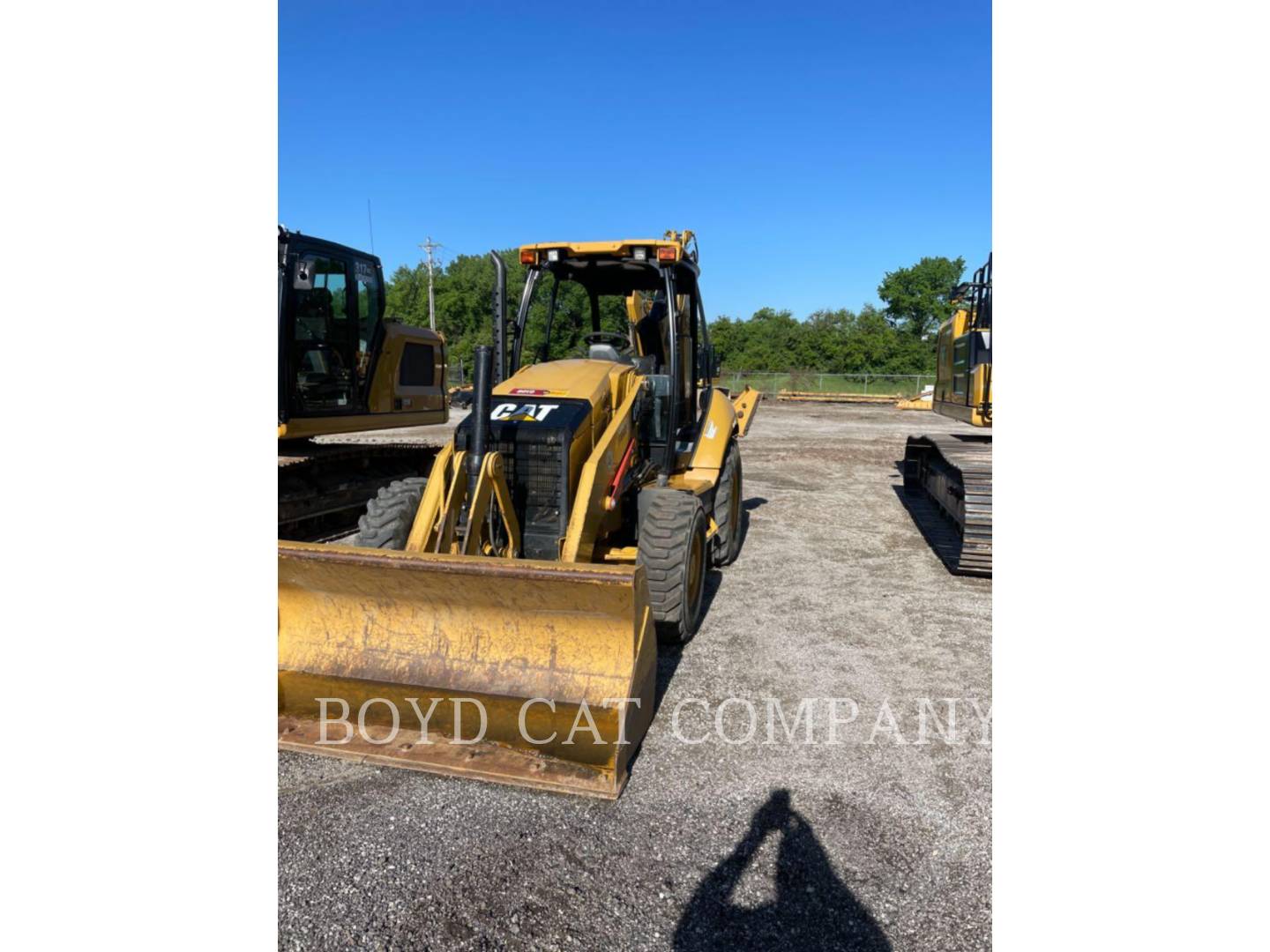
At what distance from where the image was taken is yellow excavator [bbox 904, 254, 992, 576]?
641cm

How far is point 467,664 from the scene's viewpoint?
3484 mm

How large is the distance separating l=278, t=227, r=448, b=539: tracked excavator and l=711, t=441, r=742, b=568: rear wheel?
11.6ft

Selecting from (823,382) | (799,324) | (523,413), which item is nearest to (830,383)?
(823,382)

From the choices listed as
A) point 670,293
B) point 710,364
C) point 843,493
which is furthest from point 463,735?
point 843,493

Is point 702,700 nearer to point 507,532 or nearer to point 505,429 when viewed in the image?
point 507,532

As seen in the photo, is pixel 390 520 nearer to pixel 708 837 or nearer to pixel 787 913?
pixel 708 837

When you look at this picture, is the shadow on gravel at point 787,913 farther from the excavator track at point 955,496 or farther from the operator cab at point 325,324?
the operator cab at point 325,324

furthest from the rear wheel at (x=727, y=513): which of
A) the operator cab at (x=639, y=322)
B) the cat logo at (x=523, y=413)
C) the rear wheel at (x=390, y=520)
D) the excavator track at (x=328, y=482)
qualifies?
the excavator track at (x=328, y=482)

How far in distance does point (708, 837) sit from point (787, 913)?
1.46 ft

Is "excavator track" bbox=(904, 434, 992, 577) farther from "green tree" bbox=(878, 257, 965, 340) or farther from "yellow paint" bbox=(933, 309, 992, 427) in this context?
"green tree" bbox=(878, 257, 965, 340)

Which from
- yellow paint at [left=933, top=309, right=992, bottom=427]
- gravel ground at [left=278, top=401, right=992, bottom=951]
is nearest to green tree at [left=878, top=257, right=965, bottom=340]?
yellow paint at [left=933, top=309, right=992, bottom=427]

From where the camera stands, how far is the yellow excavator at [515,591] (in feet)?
10.9

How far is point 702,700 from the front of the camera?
13.1 ft

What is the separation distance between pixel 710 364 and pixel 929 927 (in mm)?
5306
